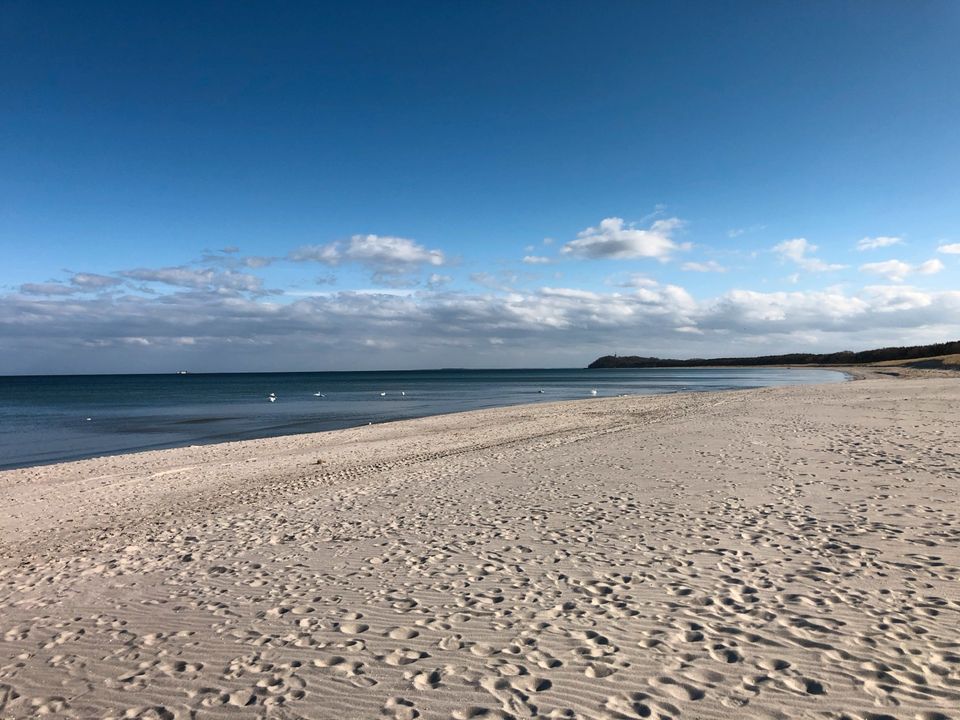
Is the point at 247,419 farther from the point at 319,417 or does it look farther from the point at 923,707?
the point at 923,707

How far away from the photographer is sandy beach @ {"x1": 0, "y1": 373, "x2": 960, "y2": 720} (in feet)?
15.0

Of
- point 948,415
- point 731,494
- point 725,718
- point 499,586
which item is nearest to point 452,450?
point 731,494

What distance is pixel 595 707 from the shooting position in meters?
4.29

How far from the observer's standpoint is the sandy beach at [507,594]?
15.0 ft

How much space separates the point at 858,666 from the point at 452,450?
50.2 ft

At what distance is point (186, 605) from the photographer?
673 centimetres

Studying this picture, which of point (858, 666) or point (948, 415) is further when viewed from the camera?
point (948, 415)

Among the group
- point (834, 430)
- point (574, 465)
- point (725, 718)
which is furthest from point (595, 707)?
point (834, 430)

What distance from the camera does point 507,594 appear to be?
651 centimetres

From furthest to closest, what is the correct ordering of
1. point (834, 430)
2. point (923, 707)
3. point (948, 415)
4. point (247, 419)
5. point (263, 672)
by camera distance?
1. point (247, 419)
2. point (948, 415)
3. point (834, 430)
4. point (263, 672)
5. point (923, 707)

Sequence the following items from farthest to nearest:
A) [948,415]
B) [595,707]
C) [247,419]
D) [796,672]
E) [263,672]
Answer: [247,419], [948,415], [263,672], [796,672], [595,707]

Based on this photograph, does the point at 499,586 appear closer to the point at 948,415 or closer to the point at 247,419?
the point at 948,415

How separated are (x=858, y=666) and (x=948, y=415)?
21.7 metres

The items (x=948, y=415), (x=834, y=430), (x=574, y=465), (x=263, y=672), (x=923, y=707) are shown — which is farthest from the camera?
(x=948, y=415)
